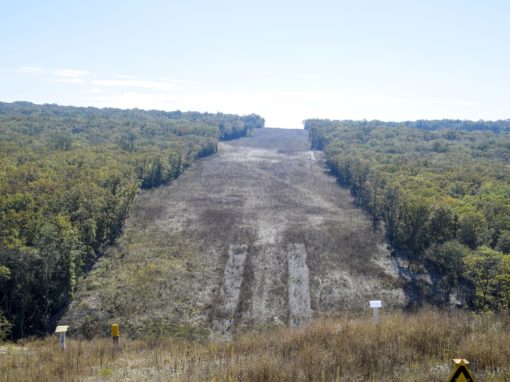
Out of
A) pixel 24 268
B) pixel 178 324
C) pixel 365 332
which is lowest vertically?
pixel 178 324

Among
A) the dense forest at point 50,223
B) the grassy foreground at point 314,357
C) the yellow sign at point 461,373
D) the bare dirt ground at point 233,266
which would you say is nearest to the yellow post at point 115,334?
the grassy foreground at point 314,357

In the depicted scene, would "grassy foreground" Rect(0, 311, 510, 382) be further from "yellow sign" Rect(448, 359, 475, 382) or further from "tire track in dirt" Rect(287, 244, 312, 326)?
"tire track in dirt" Rect(287, 244, 312, 326)

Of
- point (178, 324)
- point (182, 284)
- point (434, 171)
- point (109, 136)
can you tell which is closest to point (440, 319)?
point (178, 324)

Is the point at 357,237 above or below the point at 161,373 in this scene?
below

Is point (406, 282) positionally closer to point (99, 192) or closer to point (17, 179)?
point (99, 192)

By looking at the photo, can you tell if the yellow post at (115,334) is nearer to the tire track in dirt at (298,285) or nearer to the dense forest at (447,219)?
the tire track in dirt at (298,285)

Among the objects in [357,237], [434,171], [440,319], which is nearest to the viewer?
[440,319]

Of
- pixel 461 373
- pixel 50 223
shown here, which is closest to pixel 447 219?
pixel 461 373
